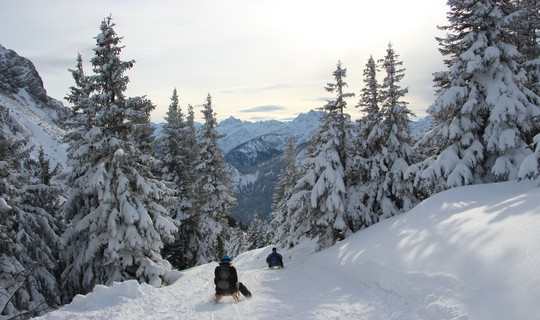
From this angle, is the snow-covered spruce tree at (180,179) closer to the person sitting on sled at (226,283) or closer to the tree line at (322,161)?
the tree line at (322,161)

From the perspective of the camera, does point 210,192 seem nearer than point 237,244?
Yes

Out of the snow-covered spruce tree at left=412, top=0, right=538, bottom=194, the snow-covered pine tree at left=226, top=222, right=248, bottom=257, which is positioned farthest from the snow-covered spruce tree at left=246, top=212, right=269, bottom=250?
the snow-covered spruce tree at left=412, top=0, right=538, bottom=194

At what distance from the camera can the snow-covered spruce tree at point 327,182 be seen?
60.5 ft

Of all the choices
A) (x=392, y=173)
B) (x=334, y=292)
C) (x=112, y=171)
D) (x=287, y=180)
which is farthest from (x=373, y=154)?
(x=287, y=180)

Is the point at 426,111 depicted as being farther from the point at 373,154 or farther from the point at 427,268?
the point at 427,268

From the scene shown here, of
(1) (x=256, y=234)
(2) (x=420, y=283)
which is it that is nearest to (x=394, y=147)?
(2) (x=420, y=283)

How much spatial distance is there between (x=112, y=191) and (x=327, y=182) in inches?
434

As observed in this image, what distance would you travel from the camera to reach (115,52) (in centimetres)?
1580

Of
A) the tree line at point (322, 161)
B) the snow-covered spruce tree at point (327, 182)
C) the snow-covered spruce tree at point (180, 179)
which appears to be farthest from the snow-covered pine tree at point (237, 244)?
the tree line at point (322, 161)

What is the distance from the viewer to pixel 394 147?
19953 millimetres

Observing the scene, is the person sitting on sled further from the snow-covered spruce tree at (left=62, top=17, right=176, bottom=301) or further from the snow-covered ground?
the snow-covered spruce tree at (left=62, top=17, right=176, bottom=301)

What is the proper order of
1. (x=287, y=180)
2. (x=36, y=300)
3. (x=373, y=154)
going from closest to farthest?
(x=36, y=300) → (x=373, y=154) → (x=287, y=180)

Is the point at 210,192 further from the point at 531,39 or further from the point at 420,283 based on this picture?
the point at 531,39

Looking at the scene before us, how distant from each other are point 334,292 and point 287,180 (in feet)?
93.9
